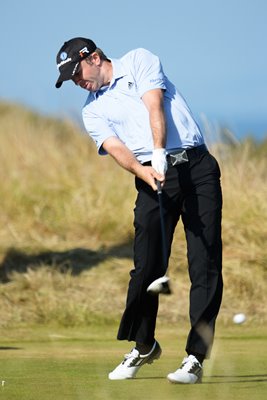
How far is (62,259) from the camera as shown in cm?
1370

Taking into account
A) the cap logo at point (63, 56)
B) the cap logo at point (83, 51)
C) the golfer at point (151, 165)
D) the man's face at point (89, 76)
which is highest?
the cap logo at point (83, 51)

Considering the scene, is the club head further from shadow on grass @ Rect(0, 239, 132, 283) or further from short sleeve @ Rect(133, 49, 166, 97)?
shadow on grass @ Rect(0, 239, 132, 283)

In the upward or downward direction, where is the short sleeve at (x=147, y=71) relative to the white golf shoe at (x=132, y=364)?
upward

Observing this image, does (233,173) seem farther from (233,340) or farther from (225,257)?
(233,340)

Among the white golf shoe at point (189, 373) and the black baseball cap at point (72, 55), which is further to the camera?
the black baseball cap at point (72, 55)

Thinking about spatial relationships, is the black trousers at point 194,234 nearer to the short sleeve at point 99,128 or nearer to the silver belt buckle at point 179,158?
the silver belt buckle at point 179,158

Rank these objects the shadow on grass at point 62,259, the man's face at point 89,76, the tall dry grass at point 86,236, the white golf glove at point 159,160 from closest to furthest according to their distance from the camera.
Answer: the white golf glove at point 159,160
the man's face at point 89,76
the tall dry grass at point 86,236
the shadow on grass at point 62,259

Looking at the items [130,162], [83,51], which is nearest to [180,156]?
[130,162]

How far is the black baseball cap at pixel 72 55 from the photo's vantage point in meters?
7.48

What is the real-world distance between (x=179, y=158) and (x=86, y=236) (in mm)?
7818

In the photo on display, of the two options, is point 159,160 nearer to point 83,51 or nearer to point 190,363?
point 83,51

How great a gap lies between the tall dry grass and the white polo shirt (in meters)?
4.43

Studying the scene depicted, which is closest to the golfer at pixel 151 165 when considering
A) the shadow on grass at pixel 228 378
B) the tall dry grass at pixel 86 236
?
the shadow on grass at pixel 228 378

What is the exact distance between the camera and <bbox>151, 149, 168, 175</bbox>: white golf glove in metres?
7.15
